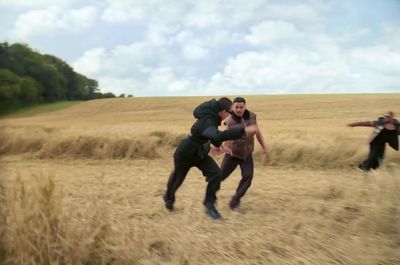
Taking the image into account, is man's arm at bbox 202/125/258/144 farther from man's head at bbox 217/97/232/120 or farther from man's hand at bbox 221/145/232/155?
man's hand at bbox 221/145/232/155

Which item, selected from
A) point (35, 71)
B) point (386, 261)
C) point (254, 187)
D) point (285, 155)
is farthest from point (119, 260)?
point (285, 155)

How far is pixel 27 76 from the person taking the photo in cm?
353

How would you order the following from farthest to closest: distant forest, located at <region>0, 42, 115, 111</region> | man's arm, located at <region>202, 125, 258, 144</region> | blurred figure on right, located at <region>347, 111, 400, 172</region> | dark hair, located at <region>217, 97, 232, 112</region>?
blurred figure on right, located at <region>347, 111, 400, 172</region> → dark hair, located at <region>217, 97, 232, 112</region> → man's arm, located at <region>202, 125, 258, 144</region> → distant forest, located at <region>0, 42, 115, 111</region>

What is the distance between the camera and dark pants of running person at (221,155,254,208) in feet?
27.2

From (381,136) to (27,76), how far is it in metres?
8.89

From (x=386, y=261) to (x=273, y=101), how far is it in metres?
37.2

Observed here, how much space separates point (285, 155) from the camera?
16469 millimetres

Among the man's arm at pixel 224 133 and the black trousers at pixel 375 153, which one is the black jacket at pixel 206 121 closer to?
the man's arm at pixel 224 133

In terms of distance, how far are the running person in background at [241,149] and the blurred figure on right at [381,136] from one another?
3.05 metres

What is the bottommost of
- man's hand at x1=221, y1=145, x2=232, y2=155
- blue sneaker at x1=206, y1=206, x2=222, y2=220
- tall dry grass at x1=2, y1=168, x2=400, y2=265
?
blue sneaker at x1=206, y1=206, x2=222, y2=220

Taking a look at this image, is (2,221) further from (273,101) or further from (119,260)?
(273,101)

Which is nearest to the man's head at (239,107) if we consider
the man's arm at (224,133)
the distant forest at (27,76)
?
the man's arm at (224,133)

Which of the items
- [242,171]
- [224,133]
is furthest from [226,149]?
[224,133]

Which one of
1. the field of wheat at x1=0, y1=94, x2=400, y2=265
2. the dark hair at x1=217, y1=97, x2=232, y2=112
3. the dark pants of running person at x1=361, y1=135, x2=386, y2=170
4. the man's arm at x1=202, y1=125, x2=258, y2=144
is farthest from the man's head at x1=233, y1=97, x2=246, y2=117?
the dark pants of running person at x1=361, y1=135, x2=386, y2=170
